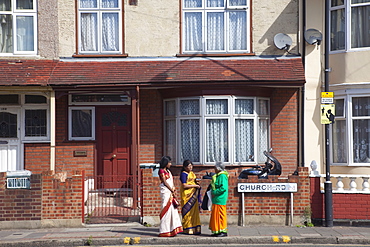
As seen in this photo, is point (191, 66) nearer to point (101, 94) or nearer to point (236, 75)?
point (236, 75)

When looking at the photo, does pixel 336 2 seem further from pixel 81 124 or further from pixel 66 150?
pixel 66 150

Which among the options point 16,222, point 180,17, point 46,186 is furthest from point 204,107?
point 16,222

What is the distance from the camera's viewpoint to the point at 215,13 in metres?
15.9

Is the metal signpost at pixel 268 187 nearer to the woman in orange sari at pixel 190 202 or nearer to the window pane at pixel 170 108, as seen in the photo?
the woman in orange sari at pixel 190 202

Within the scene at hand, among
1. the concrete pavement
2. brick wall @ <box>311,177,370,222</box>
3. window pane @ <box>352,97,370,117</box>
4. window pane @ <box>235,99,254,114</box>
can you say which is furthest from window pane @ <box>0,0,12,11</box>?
window pane @ <box>352,97,370,117</box>

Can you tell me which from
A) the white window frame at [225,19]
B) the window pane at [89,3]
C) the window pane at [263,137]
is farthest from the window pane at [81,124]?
the window pane at [263,137]

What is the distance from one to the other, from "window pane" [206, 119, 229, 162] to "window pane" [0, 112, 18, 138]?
5.56 metres

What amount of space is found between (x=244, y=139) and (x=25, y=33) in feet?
22.9

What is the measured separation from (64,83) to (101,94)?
58.2 inches

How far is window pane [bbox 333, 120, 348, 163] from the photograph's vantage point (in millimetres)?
14945

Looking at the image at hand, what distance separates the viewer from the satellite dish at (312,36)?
592 inches

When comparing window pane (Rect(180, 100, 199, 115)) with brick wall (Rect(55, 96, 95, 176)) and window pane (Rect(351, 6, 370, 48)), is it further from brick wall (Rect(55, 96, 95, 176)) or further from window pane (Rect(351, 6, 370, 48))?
window pane (Rect(351, 6, 370, 48))

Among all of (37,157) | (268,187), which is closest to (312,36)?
(268,187)

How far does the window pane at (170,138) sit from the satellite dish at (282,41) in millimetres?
3670
